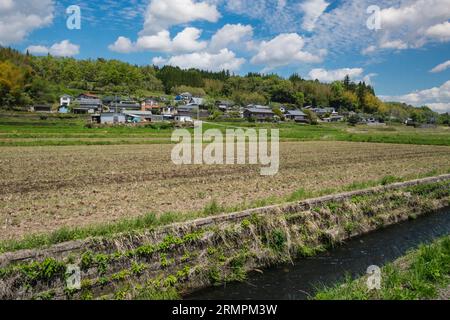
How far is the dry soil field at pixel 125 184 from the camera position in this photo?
30.7 feet

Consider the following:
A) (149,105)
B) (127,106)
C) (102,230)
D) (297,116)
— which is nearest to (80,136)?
(102,230)

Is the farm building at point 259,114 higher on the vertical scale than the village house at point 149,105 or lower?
lower

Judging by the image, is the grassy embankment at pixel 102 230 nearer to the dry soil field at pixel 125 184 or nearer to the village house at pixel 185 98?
the dry soil field at pixel 125 184

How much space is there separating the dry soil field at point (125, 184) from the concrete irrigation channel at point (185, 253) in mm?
2130

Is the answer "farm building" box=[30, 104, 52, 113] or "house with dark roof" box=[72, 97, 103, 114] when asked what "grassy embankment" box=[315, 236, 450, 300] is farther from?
"house with dark roof" box=[72, 97, 103, 114]

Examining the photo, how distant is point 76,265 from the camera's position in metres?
5.92

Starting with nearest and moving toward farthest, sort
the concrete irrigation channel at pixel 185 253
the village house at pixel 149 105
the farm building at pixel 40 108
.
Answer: the concrete irrigation channel at pixel 185 253, the farm building at pixel 40 108, the village house at pixel 149 105

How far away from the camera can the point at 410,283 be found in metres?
5.87

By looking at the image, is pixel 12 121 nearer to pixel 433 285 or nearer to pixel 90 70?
pixel 433 285

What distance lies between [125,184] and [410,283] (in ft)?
35.5

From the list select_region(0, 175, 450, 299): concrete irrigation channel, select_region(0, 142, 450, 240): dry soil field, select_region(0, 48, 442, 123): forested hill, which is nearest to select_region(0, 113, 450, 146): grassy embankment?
select_region(0, 142, 450, 240): dry soil field

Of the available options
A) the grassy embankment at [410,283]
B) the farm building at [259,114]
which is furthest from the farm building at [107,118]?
the grassy embankment at [410,283]

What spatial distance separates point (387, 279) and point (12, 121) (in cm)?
5491

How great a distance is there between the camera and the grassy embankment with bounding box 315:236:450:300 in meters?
5.46
